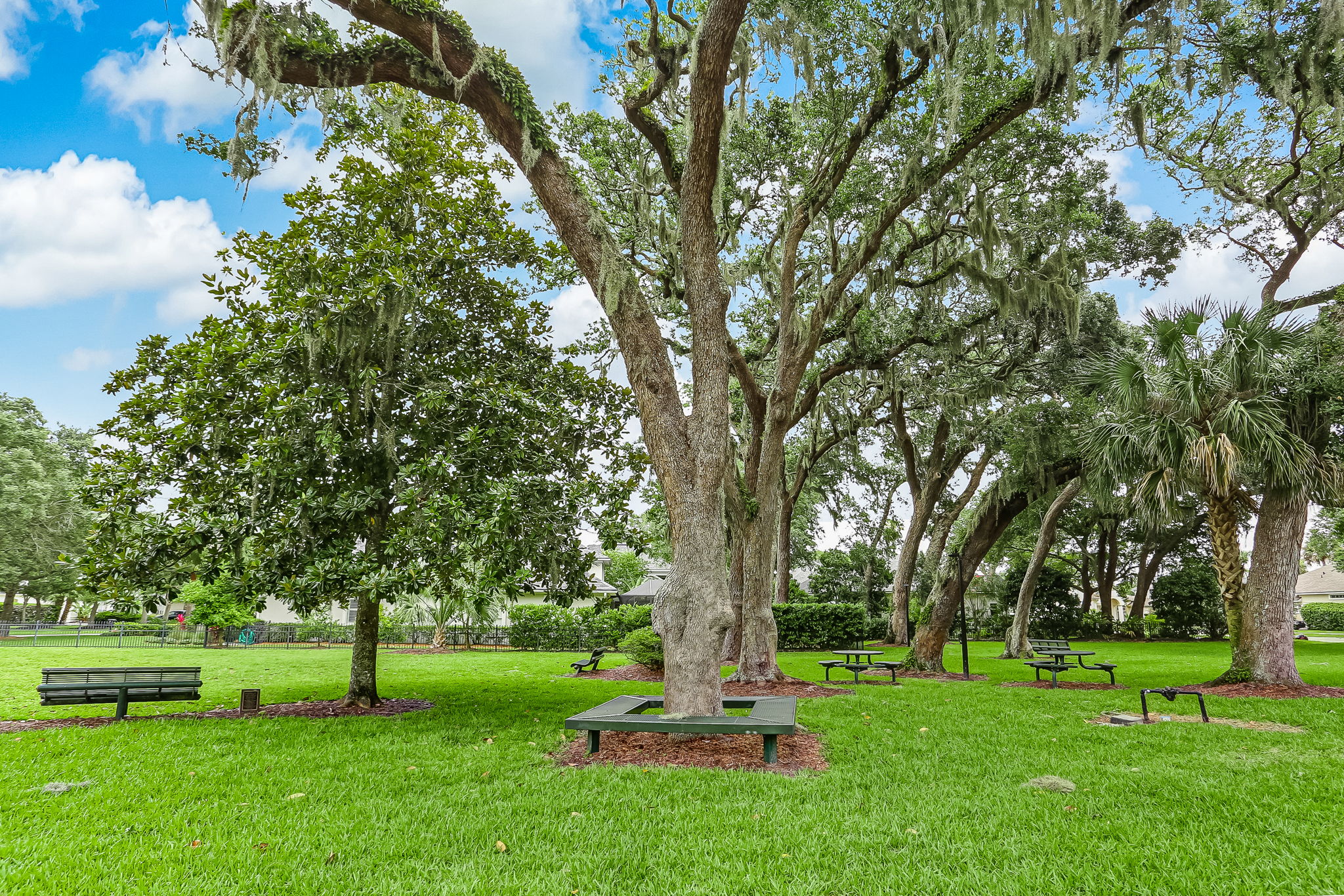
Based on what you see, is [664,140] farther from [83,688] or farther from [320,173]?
[83,688]

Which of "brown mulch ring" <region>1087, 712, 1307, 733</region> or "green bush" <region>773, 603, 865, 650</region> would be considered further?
"green bush" <region>773, 603, 865, 650</region>

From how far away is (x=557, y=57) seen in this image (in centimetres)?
948

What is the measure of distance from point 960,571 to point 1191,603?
18.6 metres

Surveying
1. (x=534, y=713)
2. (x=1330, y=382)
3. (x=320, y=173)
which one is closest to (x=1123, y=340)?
(x=1330, y=382)

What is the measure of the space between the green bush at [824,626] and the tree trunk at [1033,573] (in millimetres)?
4772

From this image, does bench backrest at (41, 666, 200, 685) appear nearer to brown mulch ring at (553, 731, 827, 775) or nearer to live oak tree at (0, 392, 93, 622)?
brown mulch ring at (553, 731, 827, 775)

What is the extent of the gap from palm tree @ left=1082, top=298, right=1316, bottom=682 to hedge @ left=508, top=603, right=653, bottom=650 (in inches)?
586

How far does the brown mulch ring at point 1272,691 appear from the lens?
9812 mm

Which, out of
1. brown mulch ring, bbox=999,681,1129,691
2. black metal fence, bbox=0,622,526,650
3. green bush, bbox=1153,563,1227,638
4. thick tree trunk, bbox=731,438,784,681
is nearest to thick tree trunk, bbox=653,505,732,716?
thick tree trunk, bbox=731,438,784,681

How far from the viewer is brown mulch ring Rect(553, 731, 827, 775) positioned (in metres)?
5.73

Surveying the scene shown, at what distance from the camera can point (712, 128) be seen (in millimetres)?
6719

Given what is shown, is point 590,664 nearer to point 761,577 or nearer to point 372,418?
point 761,577

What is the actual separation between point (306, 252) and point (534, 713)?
633 cm

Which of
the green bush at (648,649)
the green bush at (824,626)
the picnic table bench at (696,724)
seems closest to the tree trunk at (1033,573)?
the green bush at (824,626)
